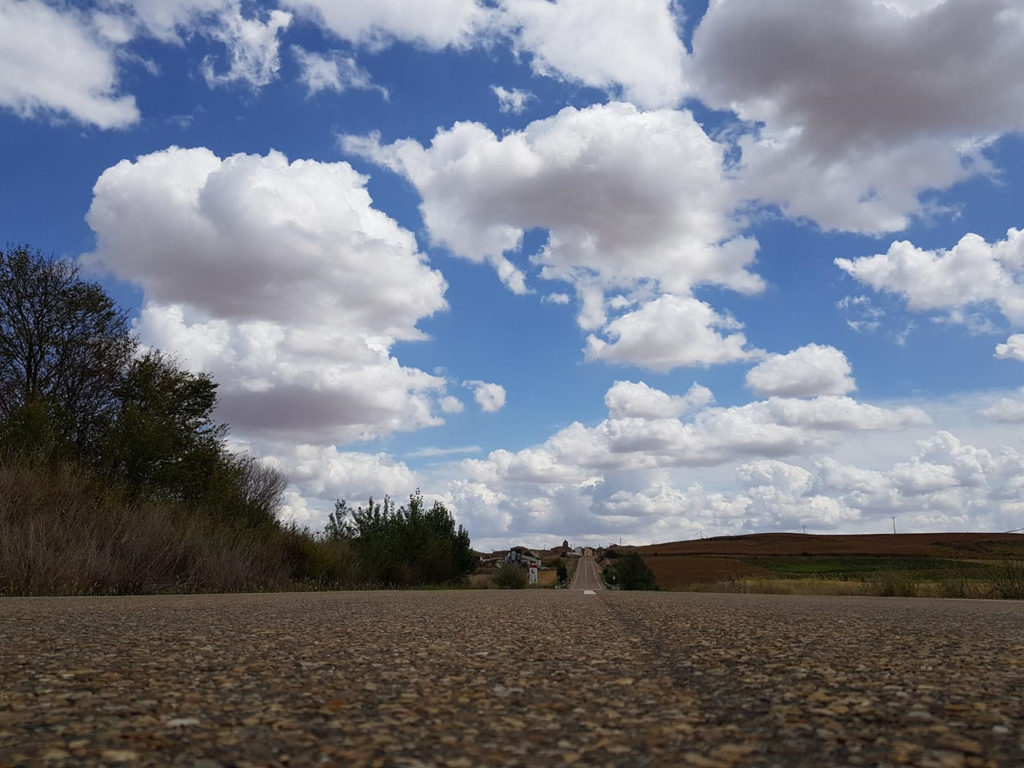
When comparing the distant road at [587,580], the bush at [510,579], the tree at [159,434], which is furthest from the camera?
the distant road at [587,580]

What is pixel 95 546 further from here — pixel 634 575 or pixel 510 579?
pixel 634 575

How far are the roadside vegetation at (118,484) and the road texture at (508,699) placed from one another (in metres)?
10.6

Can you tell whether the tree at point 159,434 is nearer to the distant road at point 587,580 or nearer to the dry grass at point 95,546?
the dry grass at point 95,546

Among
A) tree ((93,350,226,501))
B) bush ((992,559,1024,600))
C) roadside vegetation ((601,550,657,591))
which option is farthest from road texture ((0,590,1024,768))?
roadside vegetation ((601,550,657,591))

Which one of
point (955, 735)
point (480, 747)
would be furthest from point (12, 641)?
point (955, 735)

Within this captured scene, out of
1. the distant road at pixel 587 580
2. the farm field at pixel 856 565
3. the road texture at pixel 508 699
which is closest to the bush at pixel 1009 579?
the farm field at pixel 856 565

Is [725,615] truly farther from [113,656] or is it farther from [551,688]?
[113,656]

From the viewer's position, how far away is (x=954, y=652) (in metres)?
3.55

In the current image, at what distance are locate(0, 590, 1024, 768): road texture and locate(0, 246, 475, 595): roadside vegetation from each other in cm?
1059

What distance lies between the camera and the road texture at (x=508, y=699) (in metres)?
1.77

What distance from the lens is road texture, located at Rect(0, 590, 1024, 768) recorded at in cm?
177

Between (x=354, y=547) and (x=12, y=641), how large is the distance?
112 ft

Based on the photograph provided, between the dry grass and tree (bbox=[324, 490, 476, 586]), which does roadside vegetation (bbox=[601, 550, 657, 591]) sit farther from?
the dry grass

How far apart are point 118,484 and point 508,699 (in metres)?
22.8
